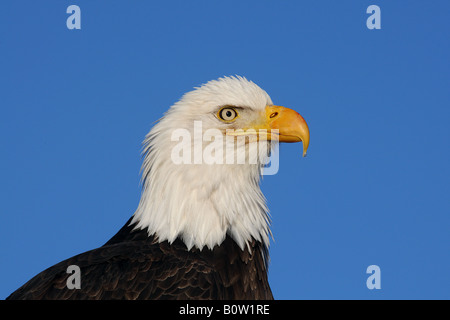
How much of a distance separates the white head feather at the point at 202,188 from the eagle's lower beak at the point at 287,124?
0.39 ft

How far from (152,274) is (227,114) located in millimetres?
1582

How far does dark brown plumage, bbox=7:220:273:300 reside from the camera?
5.71 m

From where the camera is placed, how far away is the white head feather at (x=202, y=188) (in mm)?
6281

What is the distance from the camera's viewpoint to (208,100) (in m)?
6.54

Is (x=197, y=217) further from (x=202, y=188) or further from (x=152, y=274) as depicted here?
(x=152, y=274)

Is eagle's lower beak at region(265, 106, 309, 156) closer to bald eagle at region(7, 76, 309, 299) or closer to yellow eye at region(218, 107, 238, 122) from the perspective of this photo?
bald eagle at region(7, 76, 309, 299)

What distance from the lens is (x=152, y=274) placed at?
5.80 meters

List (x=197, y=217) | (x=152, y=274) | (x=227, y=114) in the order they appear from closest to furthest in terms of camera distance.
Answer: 1. (x=152, y=274)
2. (x=197, y=217)
3. (x=227, y=114)

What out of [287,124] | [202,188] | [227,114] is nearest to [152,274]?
[202,188]

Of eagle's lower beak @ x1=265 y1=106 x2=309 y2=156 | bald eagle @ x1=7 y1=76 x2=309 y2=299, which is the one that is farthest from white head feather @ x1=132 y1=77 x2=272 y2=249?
eagle's lower beak @ x1=265 y1=106 x2=309 y2=156

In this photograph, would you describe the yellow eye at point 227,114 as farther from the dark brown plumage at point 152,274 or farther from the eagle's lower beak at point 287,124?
the dark brown plumage at point 152,274
